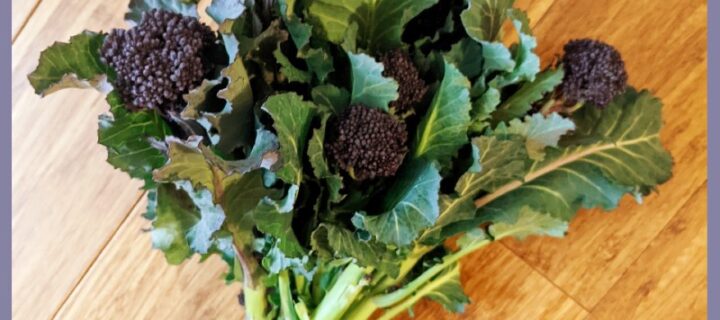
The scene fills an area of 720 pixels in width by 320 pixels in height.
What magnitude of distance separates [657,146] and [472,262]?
0.76ft

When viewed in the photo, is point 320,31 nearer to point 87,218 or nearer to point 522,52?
point 522,52

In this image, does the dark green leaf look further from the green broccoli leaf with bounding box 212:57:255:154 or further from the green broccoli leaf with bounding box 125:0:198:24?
the green broccoli leaf with bounding box 125:0:198:24

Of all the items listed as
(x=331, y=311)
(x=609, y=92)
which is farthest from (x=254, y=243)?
(x=609, y=92)

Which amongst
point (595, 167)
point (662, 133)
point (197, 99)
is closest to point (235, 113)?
point (197, 99)

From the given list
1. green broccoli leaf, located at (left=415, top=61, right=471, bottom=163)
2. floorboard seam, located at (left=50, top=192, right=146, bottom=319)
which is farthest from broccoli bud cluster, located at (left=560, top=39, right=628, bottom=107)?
floorboard seam, located at (left=50, top=192, right=146, bottom=319)

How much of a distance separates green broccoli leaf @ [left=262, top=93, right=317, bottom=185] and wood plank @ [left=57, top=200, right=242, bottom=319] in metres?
0.29

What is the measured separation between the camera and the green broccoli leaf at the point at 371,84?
570 mm

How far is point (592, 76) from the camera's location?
0.66m

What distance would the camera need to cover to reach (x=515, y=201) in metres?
0.70

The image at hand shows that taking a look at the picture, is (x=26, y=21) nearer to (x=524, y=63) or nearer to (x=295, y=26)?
(x=295, y=26)

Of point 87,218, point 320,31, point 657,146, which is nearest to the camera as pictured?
point 320,31

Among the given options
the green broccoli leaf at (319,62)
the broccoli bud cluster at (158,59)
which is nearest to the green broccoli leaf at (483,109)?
the green broccoli leaf at (319,62)

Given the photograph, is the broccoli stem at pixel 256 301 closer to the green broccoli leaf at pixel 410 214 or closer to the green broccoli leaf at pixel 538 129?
the green broccoli leaf at pixel 410 214

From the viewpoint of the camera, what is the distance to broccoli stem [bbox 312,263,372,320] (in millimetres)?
674
